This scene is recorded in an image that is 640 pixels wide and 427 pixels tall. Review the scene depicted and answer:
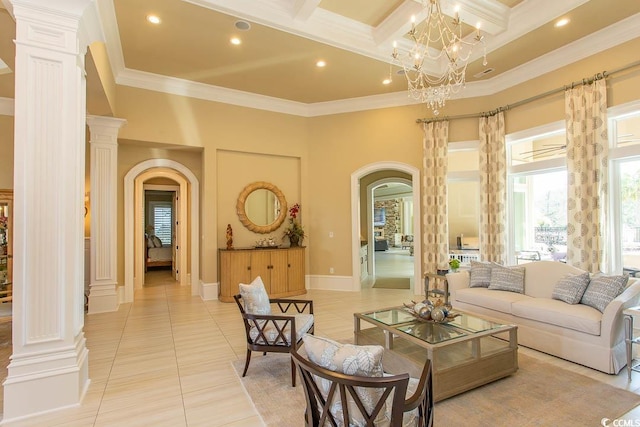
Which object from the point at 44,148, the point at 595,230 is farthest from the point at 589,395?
the point at 44,148

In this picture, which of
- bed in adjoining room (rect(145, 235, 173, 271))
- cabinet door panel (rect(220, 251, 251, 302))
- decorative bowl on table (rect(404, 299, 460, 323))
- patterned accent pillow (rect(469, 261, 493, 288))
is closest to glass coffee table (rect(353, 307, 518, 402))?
decorative bowl on table (rect(404, 299, 460, 323))

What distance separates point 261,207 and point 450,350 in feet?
14.9

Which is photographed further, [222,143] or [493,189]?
[222,143]

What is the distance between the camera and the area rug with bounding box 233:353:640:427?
234cm

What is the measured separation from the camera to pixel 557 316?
11.2ft

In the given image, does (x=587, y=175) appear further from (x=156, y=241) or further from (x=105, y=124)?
(x=156, y=241)

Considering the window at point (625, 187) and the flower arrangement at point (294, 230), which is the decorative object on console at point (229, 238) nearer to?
the flower arrangement at point (294, 230)

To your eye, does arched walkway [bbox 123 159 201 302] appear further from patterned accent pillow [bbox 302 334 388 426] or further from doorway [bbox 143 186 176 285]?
patterned accent pillow [bbox 302 334 388 426]

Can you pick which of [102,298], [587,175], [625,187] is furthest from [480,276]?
[102,298]

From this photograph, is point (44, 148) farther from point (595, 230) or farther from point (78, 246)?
point (595, 230)

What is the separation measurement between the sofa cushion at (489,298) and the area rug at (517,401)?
953 mm

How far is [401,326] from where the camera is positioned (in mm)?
3123

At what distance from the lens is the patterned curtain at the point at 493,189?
563 cm

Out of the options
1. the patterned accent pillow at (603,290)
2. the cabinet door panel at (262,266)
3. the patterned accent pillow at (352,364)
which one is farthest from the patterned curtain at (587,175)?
the cabinet door panel at (262,266)
